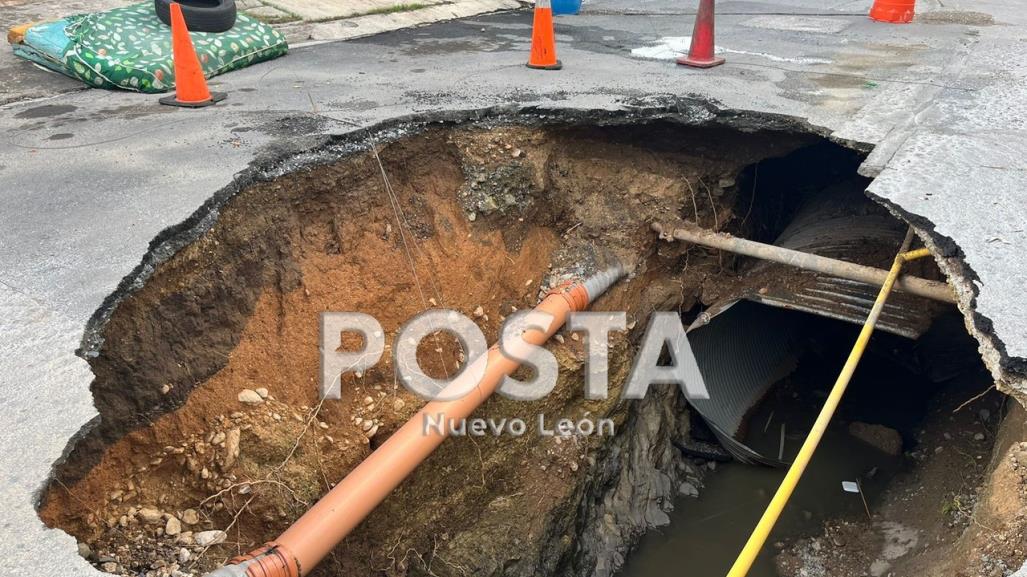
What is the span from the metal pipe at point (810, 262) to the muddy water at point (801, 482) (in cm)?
172

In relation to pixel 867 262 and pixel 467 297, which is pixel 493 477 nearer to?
pixel 467 297

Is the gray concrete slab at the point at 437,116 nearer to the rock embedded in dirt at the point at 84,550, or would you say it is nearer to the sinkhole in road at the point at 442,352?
the sinkhole in road at the point at 442,352

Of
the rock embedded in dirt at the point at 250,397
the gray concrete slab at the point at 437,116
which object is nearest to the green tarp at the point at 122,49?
the gray concrete slab at the point at 437,116

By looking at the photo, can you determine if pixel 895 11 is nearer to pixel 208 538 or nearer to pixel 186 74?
pixel 186 74

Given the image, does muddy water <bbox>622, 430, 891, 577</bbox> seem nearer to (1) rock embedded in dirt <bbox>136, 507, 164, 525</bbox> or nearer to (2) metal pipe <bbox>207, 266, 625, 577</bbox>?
(2) metal pipe <bbox>207, 266, 625, 577</bbox>

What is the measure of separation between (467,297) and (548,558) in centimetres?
155

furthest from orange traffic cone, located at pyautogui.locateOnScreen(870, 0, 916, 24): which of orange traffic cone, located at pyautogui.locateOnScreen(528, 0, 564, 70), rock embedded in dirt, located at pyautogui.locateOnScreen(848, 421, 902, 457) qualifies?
rock embedded in dirt, located at pyautogui.locateOnScreen(848, 421, 902, 457)

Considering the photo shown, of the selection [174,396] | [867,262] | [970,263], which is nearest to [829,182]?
[867,262]

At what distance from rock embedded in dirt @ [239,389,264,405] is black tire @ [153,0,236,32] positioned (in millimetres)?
3156

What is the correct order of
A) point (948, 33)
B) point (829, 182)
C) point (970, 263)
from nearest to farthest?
point (970, 263) < point (829, 182) < point (948, 33)

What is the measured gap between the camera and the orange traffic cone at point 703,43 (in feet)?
18.2

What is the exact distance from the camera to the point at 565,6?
793 cm

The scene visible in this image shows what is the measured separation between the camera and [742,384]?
18.5 ft

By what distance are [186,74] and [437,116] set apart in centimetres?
167
